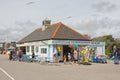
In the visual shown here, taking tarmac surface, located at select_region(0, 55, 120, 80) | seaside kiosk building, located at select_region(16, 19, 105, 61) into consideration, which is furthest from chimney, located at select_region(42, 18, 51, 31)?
tarmac surface, located at select_region(0, 55, 120, 80)

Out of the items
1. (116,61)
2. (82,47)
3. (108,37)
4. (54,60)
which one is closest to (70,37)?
(82,47)

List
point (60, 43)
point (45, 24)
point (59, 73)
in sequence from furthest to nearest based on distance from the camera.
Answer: point (45, 24) < point (60, 43) < point (59, 73)

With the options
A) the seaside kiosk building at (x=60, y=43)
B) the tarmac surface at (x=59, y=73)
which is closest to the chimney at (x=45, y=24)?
the seaside kiosk building at (x=60, y=43)

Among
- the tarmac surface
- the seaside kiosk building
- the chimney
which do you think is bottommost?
the tarmac surface

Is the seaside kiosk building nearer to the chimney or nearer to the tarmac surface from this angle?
the chimney

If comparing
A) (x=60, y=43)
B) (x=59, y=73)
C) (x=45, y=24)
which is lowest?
(x=59, y=73)

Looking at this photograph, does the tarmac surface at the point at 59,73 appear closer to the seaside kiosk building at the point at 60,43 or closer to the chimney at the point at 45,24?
the seaside kiosk building at the point at 60,43

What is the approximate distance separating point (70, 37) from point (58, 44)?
3.29 m

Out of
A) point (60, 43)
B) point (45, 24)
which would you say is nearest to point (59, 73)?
point (60, 43)

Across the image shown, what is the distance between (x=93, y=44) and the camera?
1508 inches

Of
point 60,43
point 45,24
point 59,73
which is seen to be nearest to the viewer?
point 59,73

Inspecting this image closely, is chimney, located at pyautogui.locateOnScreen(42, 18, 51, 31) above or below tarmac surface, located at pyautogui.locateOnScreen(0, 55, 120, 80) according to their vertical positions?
above

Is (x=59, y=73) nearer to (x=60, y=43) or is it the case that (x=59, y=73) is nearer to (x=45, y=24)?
(x=60, y=43)

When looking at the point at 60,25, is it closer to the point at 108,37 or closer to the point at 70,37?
the point at 70,37
